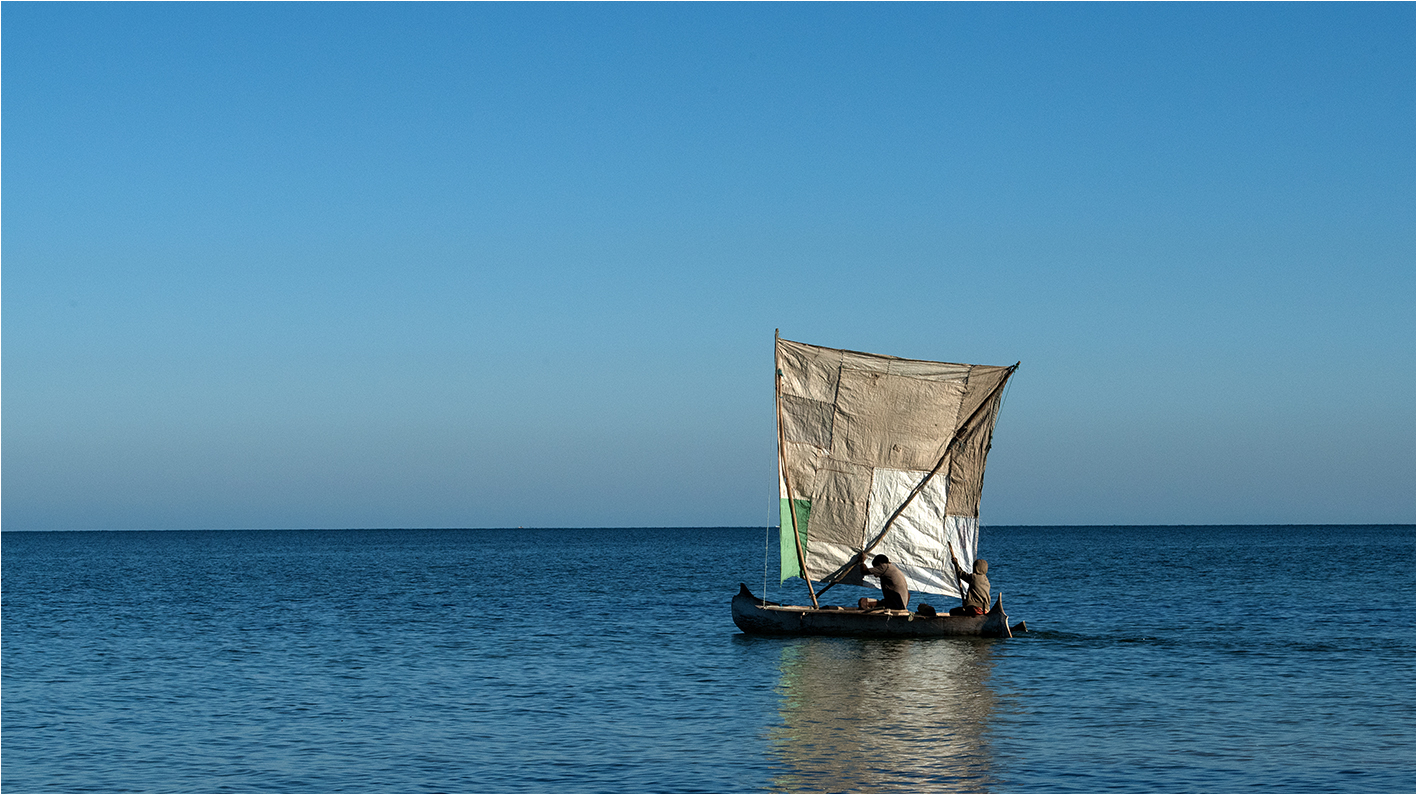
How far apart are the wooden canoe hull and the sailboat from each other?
47 millimetres

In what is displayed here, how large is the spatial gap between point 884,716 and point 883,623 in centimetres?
981

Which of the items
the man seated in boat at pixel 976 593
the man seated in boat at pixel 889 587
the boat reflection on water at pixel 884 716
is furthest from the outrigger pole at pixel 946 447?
the boat reflection on water at pixel 884 716

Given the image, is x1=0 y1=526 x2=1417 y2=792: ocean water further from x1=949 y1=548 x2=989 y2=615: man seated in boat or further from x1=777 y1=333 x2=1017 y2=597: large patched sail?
x1=777 y1=333 x2=1017 y2=597: large patched sail

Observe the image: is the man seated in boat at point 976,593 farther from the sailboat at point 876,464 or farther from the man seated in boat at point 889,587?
the man seated in boat at point 889,587

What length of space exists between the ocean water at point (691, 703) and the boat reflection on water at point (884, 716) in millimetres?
70

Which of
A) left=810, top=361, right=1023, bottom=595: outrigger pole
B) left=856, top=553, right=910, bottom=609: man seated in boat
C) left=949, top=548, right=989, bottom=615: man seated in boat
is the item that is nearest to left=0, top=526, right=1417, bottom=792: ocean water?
left=949, top=548, right=989, bottom=615: man seated in boat

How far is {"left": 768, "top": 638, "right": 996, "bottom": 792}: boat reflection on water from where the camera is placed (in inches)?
601

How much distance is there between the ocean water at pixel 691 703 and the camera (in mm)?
15742

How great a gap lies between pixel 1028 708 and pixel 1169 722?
6.89 feet

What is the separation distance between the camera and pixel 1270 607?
139ft

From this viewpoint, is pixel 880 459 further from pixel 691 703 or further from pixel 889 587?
pixel 691 703

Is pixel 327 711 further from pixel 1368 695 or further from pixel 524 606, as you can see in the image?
pixel 524 606

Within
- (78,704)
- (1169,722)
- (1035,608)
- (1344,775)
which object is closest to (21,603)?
(78,704)

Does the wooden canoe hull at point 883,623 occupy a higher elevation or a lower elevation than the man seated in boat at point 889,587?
lower
